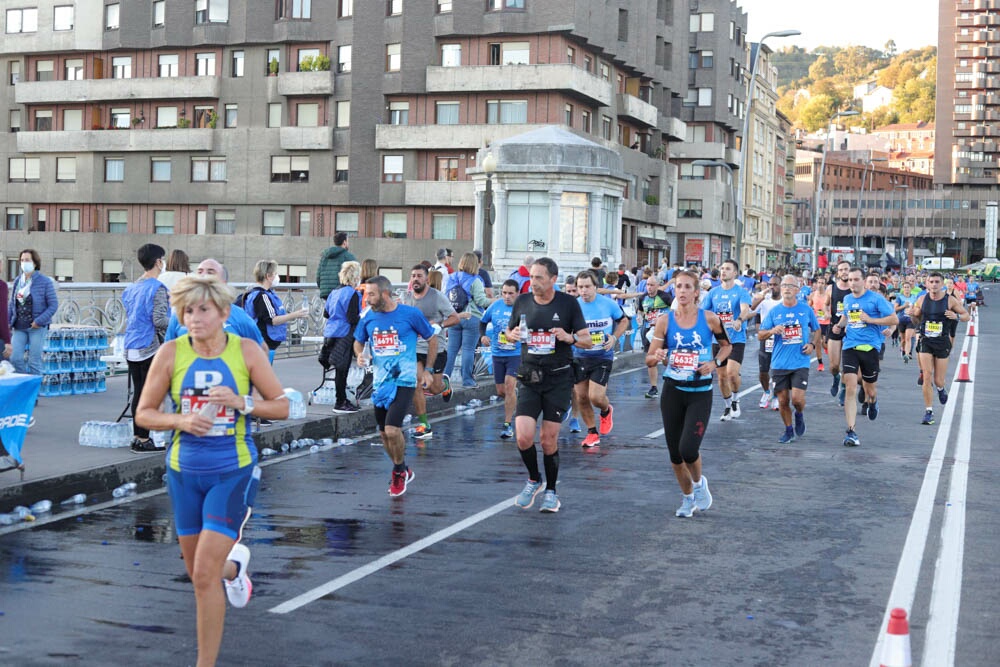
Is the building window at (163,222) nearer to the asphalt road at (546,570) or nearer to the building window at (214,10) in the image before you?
the building window at (214,10)

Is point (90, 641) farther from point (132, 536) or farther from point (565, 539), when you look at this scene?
point (565, 539)

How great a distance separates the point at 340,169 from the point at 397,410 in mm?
50530

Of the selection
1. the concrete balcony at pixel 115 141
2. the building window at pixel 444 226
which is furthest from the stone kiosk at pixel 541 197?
the concrete balcony at pixel 115 141

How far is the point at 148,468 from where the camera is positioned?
11.1 meters

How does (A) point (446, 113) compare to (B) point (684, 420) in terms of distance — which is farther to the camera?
(A) point (446, 113)

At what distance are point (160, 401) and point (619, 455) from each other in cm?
800

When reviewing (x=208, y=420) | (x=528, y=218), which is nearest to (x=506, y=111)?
(x=528, y=218)

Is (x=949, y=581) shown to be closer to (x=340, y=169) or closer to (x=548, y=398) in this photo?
(x=548, y=398)

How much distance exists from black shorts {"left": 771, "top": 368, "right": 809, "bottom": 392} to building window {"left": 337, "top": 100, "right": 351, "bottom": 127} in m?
46.8

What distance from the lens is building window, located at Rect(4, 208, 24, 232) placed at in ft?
215

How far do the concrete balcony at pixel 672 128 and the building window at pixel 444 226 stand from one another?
1781cm

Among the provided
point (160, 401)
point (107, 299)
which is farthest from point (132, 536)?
point (107, 299)

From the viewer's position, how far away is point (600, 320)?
14094 millimetres

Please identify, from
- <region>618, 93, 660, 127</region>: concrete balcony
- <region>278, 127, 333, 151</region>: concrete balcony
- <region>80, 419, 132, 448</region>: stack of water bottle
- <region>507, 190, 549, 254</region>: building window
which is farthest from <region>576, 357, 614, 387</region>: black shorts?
<region>618, 93, 660, 127</region>: concrete balcony
